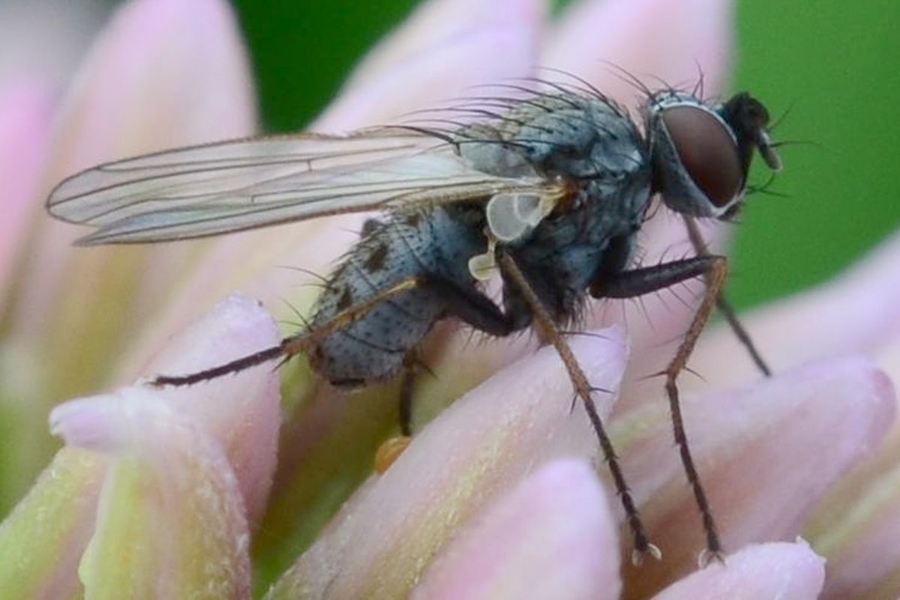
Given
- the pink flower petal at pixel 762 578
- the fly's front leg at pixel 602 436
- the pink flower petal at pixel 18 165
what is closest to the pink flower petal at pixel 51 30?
the pink flower petal at pixel 18 165

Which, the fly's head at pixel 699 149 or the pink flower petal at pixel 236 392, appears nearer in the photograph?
the pink flower petal at pixel 236 392

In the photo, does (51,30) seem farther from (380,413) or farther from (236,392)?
(236,392)

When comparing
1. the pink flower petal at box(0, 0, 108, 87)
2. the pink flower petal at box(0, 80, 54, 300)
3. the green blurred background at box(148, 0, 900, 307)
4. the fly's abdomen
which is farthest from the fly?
the pink flower petal at box(0, 0, 108, 87)

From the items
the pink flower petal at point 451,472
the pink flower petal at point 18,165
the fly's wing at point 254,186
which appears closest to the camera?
the pink flower petal at point 451,472

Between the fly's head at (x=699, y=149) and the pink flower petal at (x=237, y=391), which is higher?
the pink flower petal at (x=237, y=391)

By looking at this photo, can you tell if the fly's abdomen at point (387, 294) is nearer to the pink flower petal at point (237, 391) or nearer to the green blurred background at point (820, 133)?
the pink flower petal at point (237, 391)

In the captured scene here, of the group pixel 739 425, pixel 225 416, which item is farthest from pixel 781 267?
pixel 225 416
